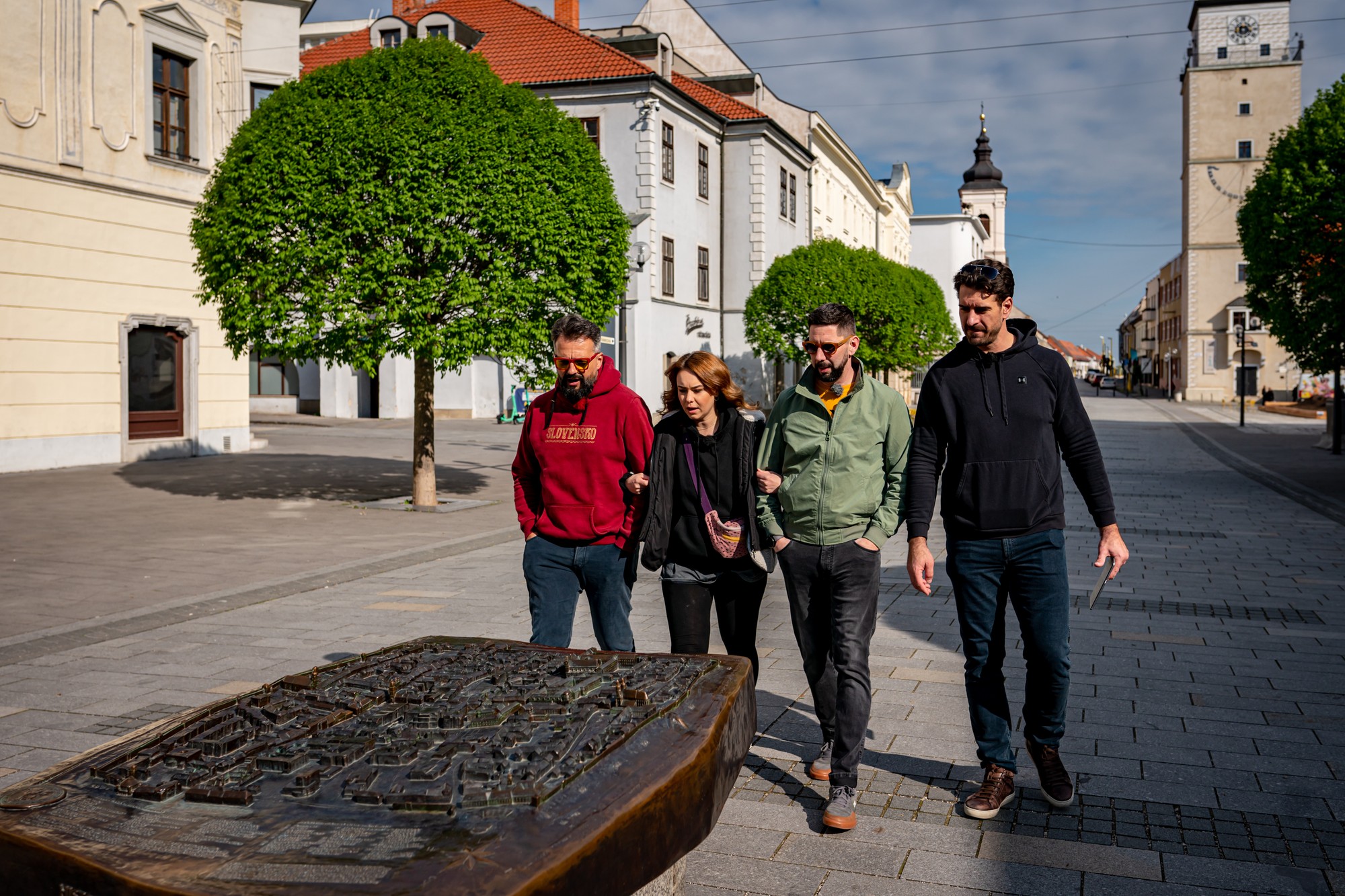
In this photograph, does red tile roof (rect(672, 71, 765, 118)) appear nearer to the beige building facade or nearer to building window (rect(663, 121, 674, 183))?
building window (rect(663, 121, 674, 183))

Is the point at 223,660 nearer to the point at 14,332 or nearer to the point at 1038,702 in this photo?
the point at 1038,702

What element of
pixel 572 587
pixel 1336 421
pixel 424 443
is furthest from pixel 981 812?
pixel 1336 421

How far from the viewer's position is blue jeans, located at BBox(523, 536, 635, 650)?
4.72 meters

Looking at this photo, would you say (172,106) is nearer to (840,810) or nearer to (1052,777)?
(840,810)

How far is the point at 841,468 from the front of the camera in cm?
423

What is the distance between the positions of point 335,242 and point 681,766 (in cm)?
1110

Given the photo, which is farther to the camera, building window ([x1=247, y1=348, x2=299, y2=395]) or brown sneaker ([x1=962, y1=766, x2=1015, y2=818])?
building window ([x1=247, y1=348, x2=299, y2=395])

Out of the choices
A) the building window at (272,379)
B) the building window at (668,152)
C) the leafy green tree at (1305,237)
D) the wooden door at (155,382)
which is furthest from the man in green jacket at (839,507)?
the building window at (272,379)

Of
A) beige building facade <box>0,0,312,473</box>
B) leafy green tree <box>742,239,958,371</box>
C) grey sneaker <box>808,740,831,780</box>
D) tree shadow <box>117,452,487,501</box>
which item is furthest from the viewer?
leafy green tree <box>742,239,958,371</box>

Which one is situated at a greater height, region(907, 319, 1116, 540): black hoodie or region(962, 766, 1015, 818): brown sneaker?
region(907, 319, 1116, 540): black hoodie

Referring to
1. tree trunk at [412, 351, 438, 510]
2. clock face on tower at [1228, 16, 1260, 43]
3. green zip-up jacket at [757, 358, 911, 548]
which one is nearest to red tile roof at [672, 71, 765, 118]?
tree trunk at [412, 351, 438, 510]

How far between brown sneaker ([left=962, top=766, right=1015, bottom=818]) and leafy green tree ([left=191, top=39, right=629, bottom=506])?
986cm

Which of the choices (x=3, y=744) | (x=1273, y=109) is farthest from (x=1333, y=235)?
(x=1273, y=109)

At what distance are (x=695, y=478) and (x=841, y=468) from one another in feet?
1.93
